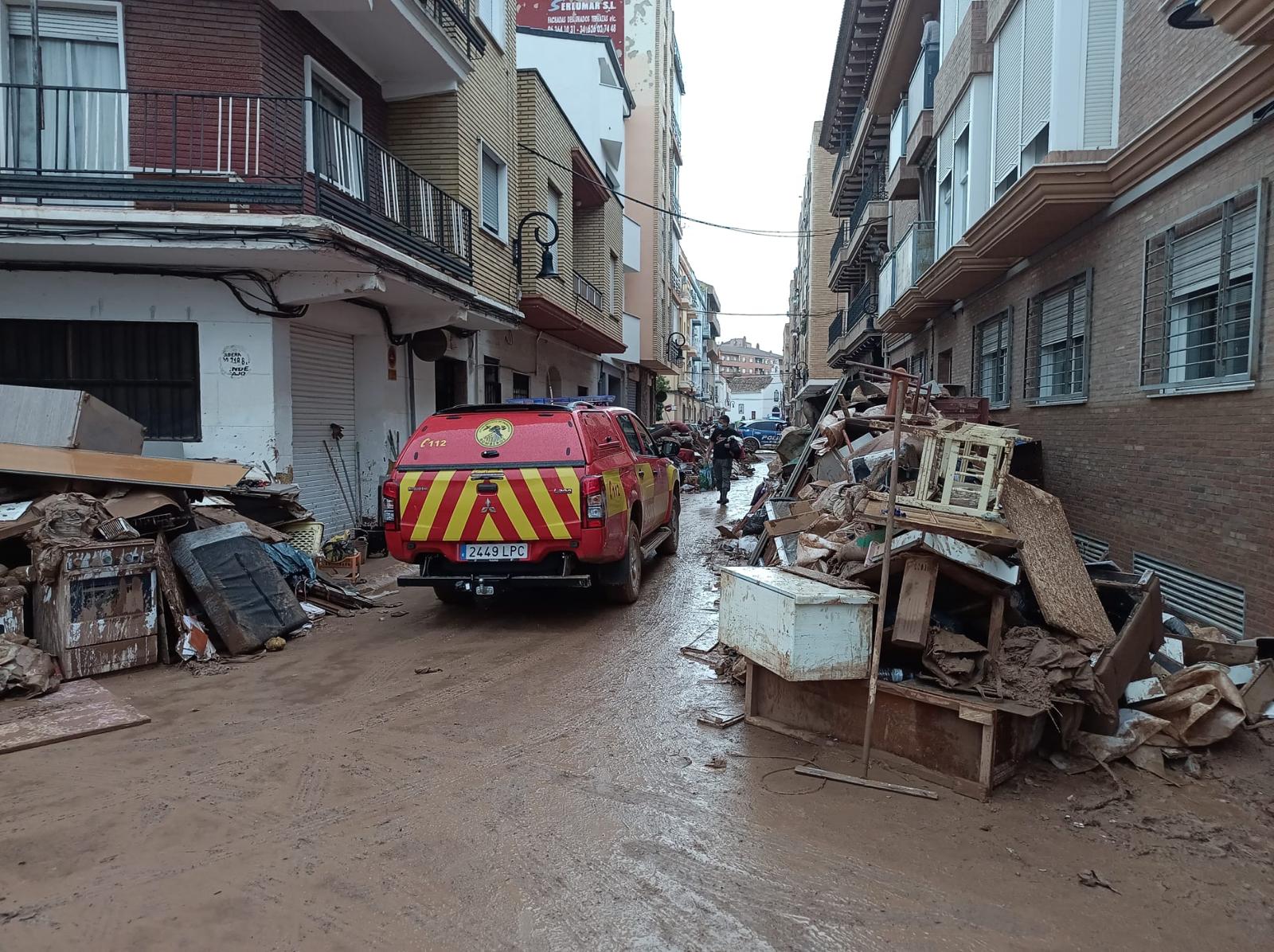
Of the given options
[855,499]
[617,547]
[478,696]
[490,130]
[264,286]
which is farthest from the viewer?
[490,130]

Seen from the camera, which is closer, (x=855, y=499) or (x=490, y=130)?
(x=855, y=499)

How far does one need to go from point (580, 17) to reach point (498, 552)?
90.5ft

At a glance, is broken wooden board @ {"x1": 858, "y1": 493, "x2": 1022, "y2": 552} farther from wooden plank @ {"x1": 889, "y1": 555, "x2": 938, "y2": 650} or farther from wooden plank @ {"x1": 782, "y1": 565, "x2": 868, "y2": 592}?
wooden plank @ {"x1": 782, "y1": 565, "x2": 868, "y2": 592}

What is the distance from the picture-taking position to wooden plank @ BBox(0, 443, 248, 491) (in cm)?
595

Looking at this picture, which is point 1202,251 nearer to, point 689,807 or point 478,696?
point 689,807

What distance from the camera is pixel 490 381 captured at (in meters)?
15.2

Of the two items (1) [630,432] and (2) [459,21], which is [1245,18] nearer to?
(1) [630,432]

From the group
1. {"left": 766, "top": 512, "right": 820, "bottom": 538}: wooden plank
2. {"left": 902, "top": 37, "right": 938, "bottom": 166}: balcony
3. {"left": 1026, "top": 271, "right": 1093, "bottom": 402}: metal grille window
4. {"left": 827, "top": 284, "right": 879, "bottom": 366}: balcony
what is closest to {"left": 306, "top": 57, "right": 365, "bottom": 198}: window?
{"left": 766, "top": 512, "right": 820, "bottom": 538}: wooden plank

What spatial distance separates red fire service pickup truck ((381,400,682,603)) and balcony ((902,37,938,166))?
424 inches

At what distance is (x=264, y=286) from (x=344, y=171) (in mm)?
2013

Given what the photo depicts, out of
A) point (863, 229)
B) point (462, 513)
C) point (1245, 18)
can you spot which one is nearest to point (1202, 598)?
point (1245, 18)

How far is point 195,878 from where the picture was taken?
297 centimetres

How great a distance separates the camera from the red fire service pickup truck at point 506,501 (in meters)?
6.41

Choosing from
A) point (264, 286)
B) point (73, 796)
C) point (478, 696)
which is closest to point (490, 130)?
point (264, 286)
